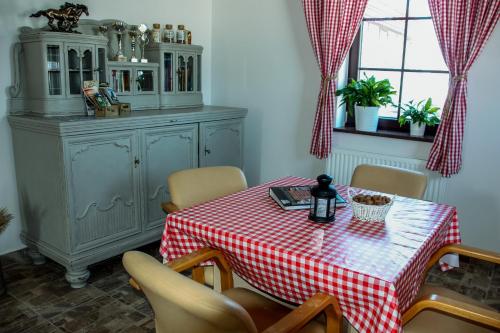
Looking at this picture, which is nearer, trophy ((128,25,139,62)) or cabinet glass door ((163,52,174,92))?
trophy ((128,25,139,62))

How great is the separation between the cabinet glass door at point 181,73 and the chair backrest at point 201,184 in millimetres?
1413

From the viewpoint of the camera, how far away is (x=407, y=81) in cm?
335

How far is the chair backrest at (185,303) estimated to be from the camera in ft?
3.71

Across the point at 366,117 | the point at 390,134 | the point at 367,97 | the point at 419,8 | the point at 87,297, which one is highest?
the point at 419,8

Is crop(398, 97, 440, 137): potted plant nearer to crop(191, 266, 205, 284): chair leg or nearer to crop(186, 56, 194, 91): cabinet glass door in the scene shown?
crop(186, 56, 194, 91): cabinet glass door

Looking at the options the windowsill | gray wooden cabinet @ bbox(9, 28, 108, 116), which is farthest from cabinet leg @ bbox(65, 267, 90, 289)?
the windowsill

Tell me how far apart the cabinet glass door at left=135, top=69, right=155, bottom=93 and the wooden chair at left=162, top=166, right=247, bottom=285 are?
1262 millimetres

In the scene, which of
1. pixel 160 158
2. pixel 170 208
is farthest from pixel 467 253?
pixel 160 158

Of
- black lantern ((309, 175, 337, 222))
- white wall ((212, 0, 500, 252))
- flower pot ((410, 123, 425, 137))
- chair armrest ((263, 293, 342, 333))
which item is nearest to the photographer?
chair armrest ((263, 293, 342, 333))

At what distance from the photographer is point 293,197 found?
6.61 ft

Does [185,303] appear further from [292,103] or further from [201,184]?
[292,103]

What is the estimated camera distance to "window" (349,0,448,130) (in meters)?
3.22

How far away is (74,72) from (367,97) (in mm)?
2041

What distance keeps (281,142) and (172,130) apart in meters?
1.09
